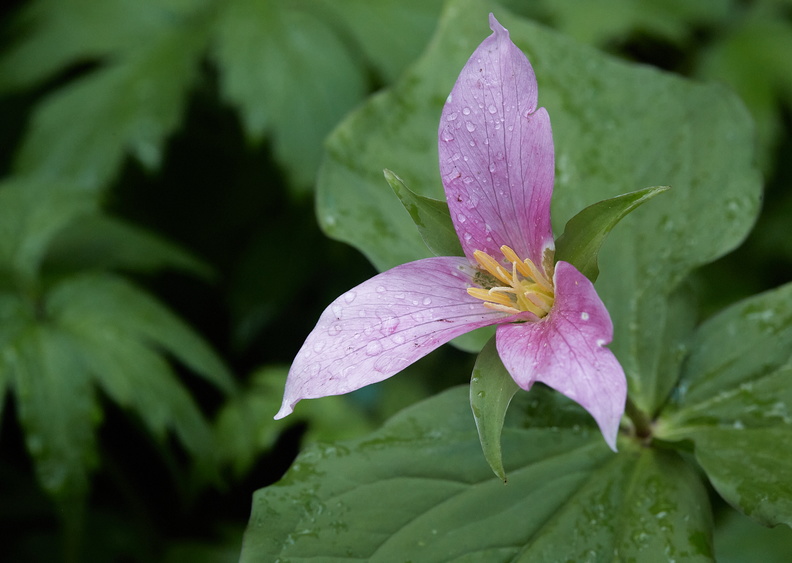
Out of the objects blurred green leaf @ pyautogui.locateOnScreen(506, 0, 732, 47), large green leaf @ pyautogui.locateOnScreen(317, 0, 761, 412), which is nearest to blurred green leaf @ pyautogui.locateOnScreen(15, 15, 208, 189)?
large green leaf @ pyautogui.locateOnScreen(317, 0, 761, 412)

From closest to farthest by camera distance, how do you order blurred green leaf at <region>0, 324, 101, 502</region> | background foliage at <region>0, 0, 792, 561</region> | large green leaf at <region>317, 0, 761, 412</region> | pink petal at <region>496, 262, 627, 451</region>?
pink petal at <region>496, 262, 627, 451</region> → large green leaf at <region>317, 0, 761, 412</region> → blurred green leaf at <region>0, 324, 101, 502</region> → background foliage at <region>0, 0, 792, 561</region>

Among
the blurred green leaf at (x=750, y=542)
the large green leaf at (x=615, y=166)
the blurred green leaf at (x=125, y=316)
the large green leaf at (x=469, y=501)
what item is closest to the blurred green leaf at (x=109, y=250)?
the blurred green leaf at (x=125, y=316)

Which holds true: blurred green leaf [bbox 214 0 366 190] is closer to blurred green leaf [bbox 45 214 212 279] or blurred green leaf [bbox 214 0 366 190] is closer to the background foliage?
the background foliage

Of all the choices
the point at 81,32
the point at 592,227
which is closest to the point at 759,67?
the point at 592,227

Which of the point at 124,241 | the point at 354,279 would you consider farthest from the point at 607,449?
the point at 124,241

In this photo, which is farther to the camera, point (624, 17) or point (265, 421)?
point (624, 17)

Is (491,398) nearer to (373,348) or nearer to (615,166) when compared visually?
(373,348)
